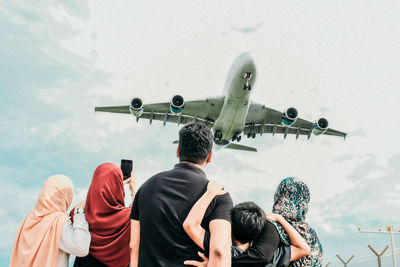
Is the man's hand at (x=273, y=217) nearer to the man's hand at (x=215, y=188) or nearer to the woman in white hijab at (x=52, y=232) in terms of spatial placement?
the man's hand at (x=215, y=188)

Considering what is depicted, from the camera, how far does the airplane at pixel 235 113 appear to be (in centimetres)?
1986

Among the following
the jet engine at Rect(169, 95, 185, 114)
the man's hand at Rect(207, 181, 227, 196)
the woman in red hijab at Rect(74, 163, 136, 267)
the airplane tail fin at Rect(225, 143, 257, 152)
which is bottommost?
the airplane tail fin at Rect(225, 143, 257, 152)

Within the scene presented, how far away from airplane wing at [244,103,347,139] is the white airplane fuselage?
127 inches

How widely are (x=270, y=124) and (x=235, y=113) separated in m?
6.28

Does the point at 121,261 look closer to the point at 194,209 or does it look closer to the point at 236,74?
the point at 194,209

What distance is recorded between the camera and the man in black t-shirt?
7.59 ft

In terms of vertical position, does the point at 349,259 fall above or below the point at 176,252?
below

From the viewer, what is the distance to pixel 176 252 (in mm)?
2346

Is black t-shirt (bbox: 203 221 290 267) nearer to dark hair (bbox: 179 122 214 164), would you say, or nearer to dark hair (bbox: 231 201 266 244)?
dark hair (bbox: 231 201 266 244)

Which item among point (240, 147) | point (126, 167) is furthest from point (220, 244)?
point (240, 147)

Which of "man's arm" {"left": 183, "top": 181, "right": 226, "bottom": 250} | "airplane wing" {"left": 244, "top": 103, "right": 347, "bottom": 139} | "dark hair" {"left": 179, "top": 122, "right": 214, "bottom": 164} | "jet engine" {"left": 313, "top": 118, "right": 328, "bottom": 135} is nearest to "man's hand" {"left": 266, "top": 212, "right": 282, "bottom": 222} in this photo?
"man's arm" {"left": 183, "top": 181, "right": 226, "bottom": 250}

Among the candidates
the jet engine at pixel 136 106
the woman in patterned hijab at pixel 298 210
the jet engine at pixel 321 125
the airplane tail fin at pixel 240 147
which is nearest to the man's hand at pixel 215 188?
the woman in patterned hijab at pixel 298 210

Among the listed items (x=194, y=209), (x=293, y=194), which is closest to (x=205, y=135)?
(x=194, y=209)

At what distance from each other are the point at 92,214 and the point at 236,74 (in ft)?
57.1
